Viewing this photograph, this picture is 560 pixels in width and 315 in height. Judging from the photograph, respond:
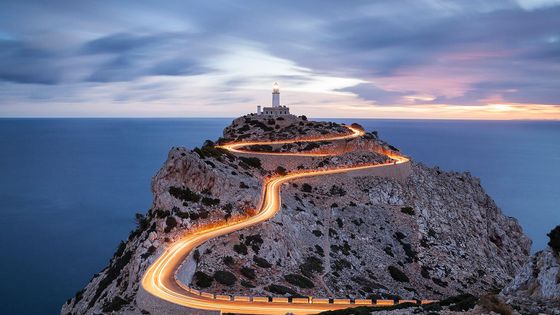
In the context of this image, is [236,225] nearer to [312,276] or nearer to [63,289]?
[312,276]

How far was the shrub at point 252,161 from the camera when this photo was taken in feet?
201

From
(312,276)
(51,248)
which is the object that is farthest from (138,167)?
(312,276)

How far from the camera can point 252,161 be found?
2429 inches

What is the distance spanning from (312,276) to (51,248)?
7036 centimetres

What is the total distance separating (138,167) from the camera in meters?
173

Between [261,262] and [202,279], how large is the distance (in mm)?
6462

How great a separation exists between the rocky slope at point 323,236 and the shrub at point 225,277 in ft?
0.31

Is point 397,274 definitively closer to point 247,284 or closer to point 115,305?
point 247,284

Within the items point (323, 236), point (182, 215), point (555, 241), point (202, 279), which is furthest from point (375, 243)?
point (555, 241)

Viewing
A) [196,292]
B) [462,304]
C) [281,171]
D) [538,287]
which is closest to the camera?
[462,304]

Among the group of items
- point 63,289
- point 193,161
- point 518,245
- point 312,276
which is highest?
point 193,161

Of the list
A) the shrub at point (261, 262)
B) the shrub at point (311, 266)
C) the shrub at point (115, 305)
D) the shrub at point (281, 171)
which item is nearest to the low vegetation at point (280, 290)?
the shrub at point (261, 262)

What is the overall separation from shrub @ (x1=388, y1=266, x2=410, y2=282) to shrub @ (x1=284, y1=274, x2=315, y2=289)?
12.6 meters

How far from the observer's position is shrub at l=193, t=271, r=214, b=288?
99.7 ft
